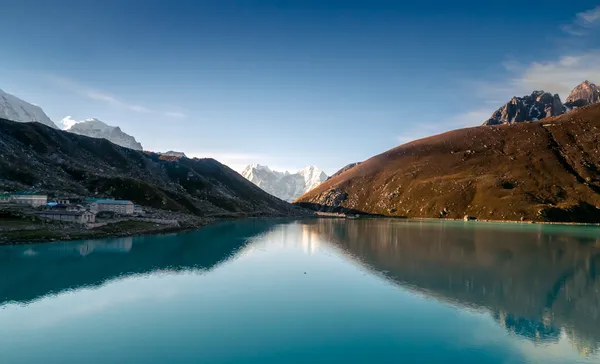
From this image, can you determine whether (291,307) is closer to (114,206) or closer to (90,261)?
(90,261)

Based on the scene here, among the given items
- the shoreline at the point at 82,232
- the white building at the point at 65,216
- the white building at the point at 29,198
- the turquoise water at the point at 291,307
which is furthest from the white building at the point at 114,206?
the turquoise water at the point at 291,307

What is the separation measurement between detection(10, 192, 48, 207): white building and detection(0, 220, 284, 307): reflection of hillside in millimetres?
42581

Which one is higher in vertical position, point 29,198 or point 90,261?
point 29,198

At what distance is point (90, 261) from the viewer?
76.6m

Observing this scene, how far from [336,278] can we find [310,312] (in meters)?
22.9

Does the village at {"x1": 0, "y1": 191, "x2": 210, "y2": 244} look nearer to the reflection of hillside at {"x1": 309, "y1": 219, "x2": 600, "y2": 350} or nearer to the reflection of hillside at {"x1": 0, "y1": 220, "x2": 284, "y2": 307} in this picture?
the reflection of hillside at {"x1": 0, "y1": 220, "x2": 284, "y2": 307}

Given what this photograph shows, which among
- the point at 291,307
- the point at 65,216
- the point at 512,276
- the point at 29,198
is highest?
the point at 29,198

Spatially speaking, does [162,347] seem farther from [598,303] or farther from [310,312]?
Answer: [598,303]

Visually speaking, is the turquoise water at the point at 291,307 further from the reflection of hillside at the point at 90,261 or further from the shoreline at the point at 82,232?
the shoreline at the point at 82,232

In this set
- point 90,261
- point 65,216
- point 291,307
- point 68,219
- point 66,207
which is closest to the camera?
point 291,307

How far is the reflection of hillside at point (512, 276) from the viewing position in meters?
46.2

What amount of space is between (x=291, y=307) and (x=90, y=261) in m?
51.0

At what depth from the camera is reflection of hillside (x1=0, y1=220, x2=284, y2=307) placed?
56.8 m

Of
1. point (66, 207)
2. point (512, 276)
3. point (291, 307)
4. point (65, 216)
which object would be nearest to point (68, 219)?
point (65, 216)
